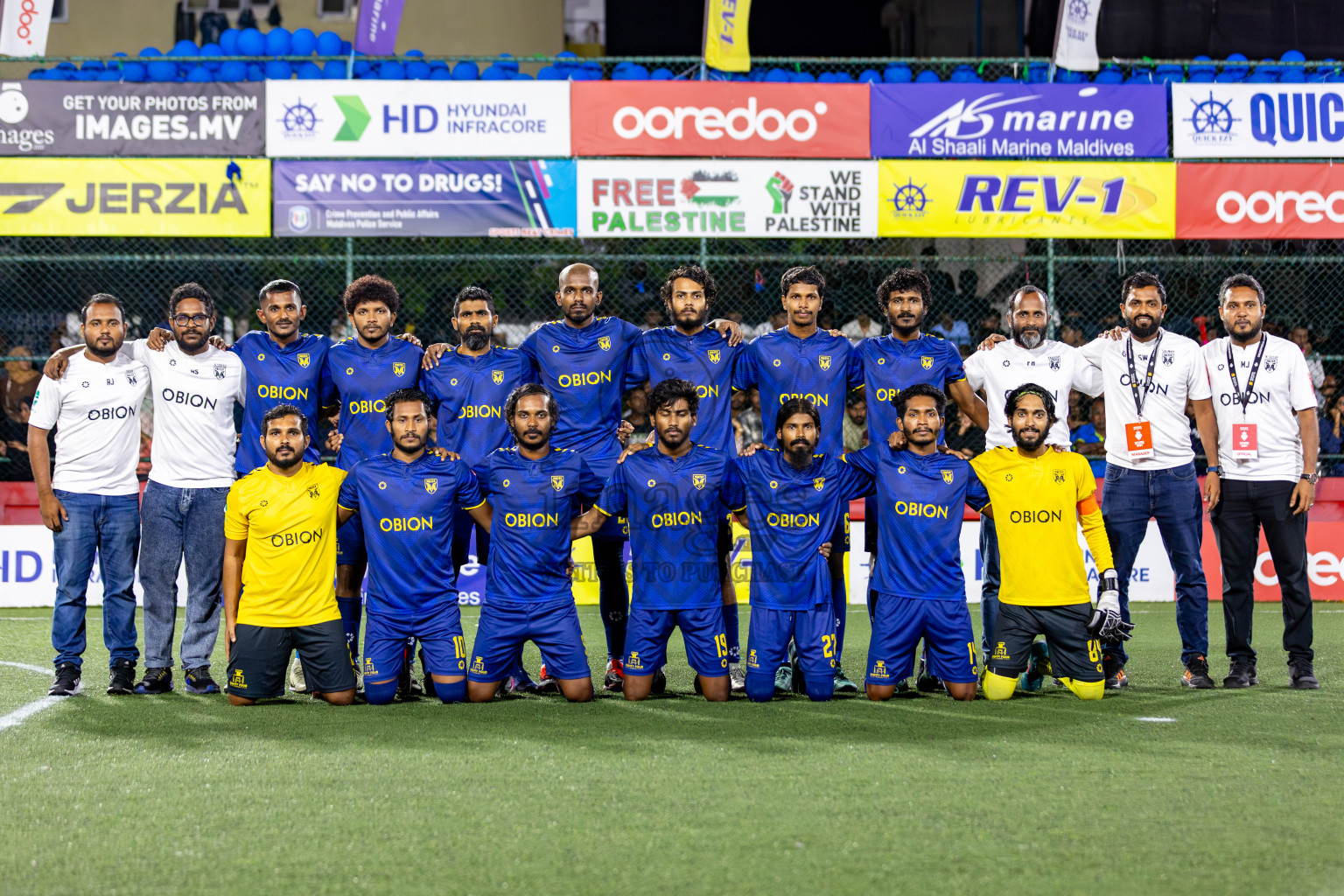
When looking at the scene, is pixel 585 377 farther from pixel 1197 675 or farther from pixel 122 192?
pixel 122 192

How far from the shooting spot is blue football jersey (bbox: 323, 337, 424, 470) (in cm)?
668

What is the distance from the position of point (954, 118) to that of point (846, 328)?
91.2 inches

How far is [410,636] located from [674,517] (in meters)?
1.41

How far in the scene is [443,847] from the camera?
3.67m

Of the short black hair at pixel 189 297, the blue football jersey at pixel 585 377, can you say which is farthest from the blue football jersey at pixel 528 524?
the short black hair at pixel 189 297

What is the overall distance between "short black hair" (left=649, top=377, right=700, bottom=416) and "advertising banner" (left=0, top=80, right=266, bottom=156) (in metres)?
7.63

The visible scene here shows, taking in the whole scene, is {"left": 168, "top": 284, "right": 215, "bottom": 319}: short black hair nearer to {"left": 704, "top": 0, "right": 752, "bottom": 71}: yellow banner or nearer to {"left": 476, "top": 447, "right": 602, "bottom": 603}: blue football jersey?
{"left": 476, "top": 447, "right": 602, "bottom": 603}: blue football jersey

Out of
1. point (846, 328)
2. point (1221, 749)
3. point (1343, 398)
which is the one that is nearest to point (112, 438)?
point (1221, 749)

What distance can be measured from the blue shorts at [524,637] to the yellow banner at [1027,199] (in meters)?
7.38

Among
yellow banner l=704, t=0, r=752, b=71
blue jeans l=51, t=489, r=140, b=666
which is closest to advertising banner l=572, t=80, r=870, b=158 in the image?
yellow banner l=704, t=0, r=752, b=71

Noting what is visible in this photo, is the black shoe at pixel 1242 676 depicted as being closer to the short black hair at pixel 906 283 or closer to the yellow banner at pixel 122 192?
the short black hair at pixel 906 283

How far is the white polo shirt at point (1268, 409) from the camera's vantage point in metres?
6.76

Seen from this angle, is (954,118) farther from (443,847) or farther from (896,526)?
(443,847)

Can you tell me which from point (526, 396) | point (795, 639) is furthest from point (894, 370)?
point (526, 396)
